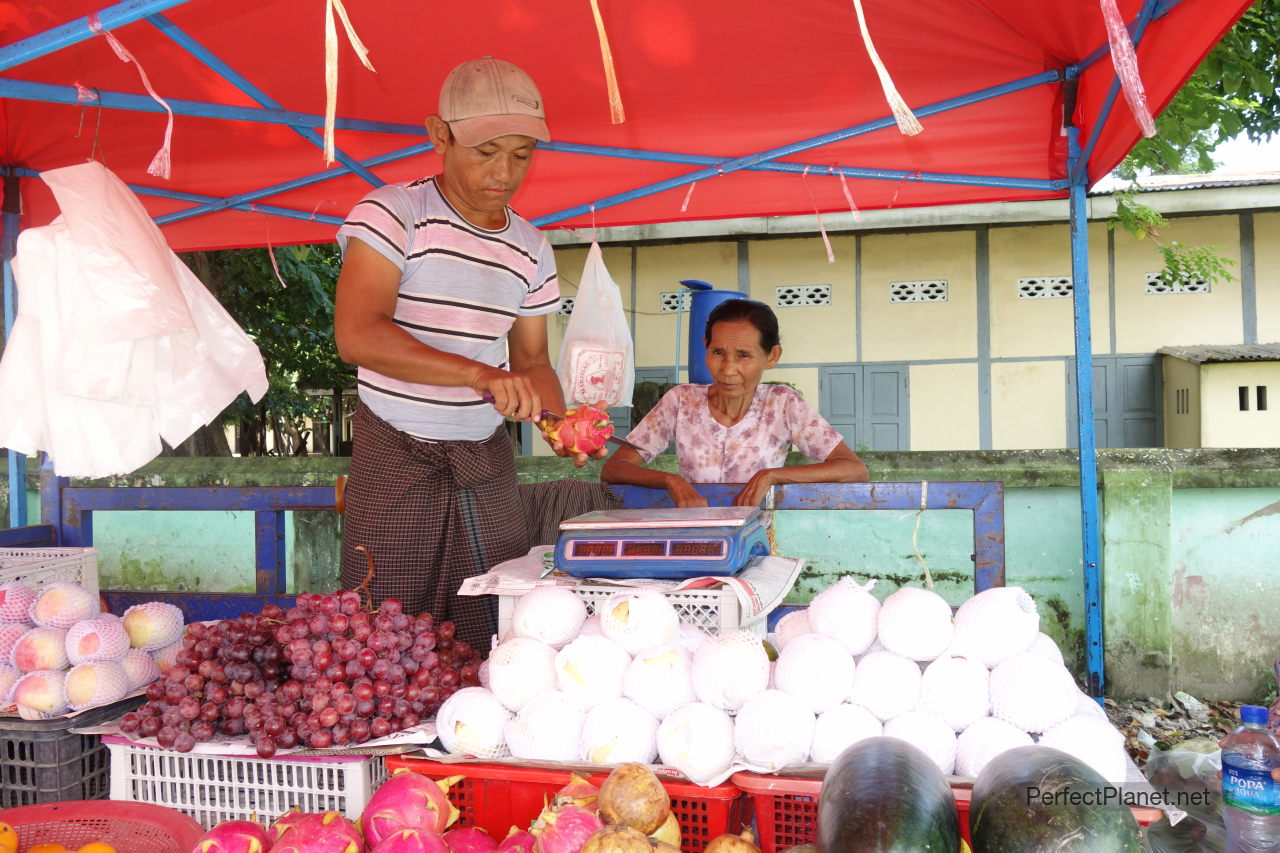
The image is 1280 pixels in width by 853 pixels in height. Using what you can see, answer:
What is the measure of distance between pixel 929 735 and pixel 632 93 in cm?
253

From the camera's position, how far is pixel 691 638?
5.72 ft

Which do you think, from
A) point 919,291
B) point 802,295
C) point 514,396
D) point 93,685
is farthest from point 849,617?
point 919,291

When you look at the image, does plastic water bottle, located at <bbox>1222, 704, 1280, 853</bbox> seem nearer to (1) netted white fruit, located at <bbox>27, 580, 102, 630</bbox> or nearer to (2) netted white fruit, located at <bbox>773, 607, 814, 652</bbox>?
(2) netted white fruit, located at <bbox>773, 607, 814, 652</bbox>

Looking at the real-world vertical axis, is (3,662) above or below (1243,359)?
below

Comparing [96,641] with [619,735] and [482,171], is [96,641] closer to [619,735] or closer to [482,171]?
[619,735]

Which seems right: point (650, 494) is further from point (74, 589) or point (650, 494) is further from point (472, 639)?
point (74, 589)

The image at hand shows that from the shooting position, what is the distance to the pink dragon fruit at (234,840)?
1.32 meters

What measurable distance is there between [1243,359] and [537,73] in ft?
28.3

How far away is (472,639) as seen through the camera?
2.48 m

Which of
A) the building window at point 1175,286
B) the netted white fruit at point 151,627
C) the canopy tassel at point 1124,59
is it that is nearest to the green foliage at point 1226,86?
the canopy tassel at point 1124,59

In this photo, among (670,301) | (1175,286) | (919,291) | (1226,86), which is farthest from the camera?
(670,301)

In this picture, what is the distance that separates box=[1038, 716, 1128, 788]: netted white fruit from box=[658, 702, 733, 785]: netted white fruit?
0.52 metres

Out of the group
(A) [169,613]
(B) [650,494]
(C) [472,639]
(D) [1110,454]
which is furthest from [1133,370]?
(A) [169,613]

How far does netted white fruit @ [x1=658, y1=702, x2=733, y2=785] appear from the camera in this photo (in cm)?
144
